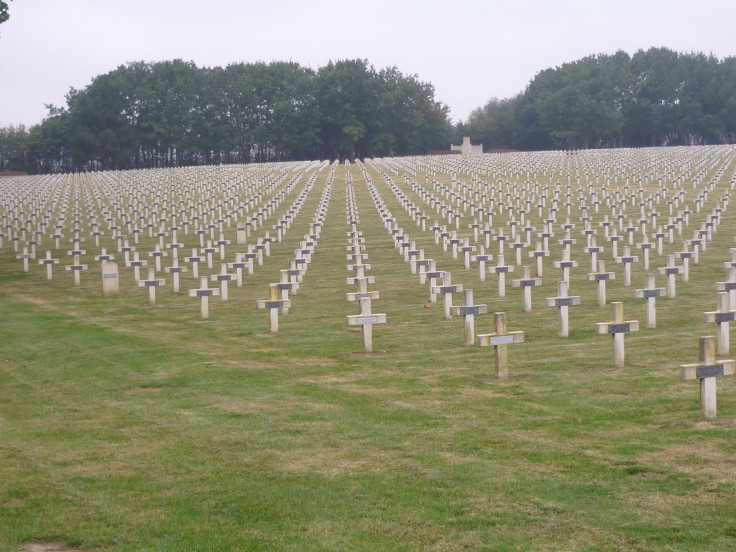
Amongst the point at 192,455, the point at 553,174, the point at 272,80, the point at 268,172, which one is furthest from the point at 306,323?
the point at 272,80

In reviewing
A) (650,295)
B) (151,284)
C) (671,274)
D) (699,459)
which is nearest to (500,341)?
(699,459)

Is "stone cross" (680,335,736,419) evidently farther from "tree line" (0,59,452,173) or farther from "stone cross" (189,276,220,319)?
"tree line" (0,59,452,173)

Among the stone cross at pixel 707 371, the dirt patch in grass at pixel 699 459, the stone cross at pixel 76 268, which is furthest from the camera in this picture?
the stone cross at pixel 76 268

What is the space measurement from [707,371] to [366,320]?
5.00m

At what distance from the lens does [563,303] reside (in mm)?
13391

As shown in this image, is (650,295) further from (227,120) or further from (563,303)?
(227,120)

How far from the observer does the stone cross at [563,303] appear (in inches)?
524

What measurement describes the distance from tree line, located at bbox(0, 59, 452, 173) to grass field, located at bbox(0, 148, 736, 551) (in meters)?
88.6

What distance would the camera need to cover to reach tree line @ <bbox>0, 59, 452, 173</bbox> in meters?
104

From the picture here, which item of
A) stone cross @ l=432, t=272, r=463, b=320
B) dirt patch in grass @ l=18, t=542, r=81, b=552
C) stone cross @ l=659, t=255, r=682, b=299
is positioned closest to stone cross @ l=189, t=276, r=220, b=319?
stone cross @ l=432, t=272, r=463, b=320

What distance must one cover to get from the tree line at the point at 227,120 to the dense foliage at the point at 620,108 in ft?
38.3

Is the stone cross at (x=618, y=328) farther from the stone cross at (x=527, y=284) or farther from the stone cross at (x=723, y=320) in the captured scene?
the stone cross at (x=527, y=284)

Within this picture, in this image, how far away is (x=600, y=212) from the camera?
35656mm

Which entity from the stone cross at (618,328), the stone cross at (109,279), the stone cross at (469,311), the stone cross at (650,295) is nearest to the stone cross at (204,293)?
the stone cross at (109,279)
